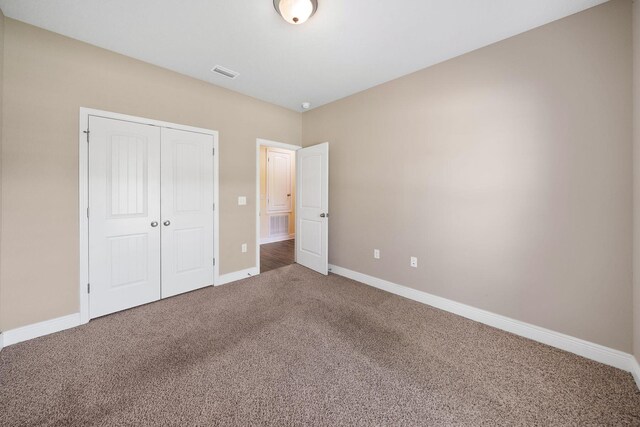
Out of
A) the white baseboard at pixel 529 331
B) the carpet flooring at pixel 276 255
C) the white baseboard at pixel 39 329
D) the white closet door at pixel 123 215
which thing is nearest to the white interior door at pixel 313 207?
the carpet flooring at pixel 276 255

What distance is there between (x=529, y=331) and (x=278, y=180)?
543 centimetres

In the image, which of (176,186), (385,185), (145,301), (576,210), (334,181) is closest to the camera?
(576,210)

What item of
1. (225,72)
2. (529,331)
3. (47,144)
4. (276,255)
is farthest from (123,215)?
(529,331)

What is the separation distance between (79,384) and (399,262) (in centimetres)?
303

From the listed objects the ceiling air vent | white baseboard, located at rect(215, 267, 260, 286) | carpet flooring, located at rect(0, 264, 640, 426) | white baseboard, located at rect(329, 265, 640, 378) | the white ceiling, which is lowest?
carpet flooring, located at rect(0, 264, 640, 426)

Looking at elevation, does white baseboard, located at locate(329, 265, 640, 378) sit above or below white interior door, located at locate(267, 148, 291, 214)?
below

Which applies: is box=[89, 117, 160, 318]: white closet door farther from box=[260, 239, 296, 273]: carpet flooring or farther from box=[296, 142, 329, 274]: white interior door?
box=[296, 142, 329, 274]: white interior door

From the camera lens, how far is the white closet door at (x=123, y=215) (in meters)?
2.39

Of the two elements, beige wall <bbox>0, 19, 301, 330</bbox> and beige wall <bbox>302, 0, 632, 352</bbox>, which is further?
beige wall <bbox>0, 19, 301, 330</bbox>

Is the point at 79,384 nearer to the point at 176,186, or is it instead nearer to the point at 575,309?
the point at 176,186

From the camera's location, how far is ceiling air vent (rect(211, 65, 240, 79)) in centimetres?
277

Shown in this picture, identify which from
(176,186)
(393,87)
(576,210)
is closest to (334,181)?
(393,87)

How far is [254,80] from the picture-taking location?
10.1 ft

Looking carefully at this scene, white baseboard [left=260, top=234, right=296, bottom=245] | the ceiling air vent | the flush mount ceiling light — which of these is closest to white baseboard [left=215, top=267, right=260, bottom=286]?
white baseboard [left=260, top=234, right=296, bottom=245]
